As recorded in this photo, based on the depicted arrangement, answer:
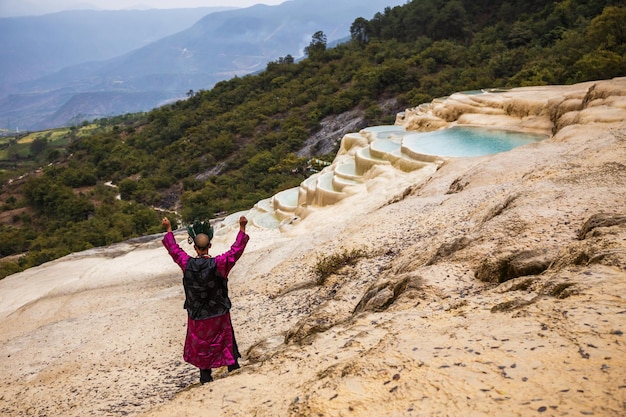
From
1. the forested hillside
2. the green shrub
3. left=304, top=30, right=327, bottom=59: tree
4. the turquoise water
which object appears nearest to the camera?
the green shrub

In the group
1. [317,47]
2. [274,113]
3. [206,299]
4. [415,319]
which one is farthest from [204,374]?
[317,47]

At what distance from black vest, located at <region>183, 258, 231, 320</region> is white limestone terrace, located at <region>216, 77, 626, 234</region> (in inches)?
386

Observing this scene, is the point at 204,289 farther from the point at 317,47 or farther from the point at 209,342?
the point at 317,47

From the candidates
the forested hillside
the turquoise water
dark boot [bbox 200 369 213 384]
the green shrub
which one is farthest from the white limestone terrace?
dark boot [bbox 200 369 213 384]

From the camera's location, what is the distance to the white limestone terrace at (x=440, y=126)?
12.1 metres

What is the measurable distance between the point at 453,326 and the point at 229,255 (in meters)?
1.83

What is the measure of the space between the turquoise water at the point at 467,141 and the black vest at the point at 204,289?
11249 millimetres

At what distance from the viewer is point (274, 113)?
4906 centimetres

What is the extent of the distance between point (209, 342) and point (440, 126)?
16.3 metres

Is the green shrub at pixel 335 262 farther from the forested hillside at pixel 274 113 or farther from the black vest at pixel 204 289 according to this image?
the forested hillside at pixel 274 113

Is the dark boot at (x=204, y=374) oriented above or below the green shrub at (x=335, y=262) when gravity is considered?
above

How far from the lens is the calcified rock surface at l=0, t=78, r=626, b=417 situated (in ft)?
7.92

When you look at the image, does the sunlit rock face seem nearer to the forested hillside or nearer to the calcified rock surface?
the calcified rock surface

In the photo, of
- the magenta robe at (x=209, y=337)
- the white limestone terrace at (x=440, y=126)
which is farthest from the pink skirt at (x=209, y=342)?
the white limestone terrace at (x=440, y=126)
